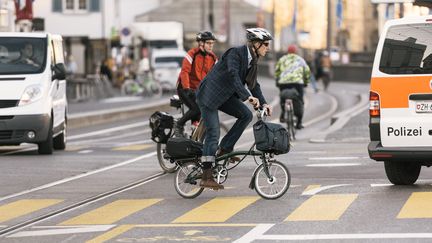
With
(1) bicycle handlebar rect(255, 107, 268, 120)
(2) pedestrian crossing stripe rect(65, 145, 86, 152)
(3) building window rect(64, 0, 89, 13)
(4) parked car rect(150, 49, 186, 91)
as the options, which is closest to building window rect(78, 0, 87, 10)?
(3) building window rect(64, 0, 89, 13)

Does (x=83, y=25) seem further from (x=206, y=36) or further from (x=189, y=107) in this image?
(x=206, y=36)

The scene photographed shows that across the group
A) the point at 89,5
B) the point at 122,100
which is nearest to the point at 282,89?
the point at 122,100

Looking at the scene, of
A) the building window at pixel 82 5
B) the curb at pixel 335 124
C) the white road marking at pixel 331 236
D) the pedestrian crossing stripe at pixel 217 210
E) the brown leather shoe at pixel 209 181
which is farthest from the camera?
the building window at pixel 82 5

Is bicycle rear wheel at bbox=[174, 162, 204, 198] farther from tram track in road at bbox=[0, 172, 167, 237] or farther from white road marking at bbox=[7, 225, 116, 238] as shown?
white road marking at bbox=[7, 225, 116, 238]

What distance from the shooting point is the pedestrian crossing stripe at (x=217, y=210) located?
41.8 ft

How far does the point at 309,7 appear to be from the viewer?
5699 inches

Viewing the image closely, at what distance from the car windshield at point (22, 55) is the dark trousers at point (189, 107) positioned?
4870 millimetres

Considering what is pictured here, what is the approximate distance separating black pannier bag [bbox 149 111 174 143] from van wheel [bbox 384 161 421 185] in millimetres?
3326

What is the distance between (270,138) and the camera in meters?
14.3

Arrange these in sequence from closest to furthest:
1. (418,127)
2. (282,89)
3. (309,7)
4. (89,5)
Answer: (418,127) < (282,89) < (89,5) < (309,7)

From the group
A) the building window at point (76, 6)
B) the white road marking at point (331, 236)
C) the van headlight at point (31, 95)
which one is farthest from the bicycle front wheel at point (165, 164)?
the building window at point (76, 6)

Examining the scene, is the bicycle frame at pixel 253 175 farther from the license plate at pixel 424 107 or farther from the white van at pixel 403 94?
the license plate at pixel 424 107

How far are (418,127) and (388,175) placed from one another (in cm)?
88

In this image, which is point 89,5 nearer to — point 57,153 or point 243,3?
point 243,3
